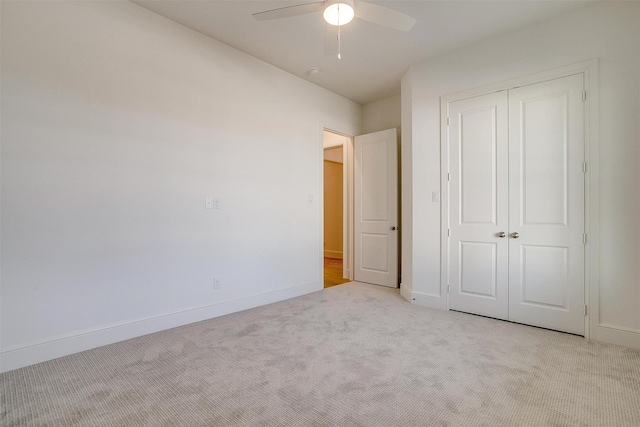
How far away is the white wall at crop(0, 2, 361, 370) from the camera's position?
211 cm

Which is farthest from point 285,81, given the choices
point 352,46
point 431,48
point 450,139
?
point 450,139

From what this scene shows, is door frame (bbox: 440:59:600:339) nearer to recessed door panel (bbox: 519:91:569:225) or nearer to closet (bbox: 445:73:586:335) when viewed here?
closet (bbox: 445:73:586:335)

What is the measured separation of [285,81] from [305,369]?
327 cm

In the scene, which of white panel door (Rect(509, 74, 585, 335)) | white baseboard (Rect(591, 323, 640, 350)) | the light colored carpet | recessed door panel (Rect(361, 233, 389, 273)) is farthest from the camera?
recessed door panel (Rect(361, 233, 389, 273))

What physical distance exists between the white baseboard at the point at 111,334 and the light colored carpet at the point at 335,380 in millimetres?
79

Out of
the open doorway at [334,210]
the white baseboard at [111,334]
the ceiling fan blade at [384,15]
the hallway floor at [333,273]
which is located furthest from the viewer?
the open doorway at [334,210]

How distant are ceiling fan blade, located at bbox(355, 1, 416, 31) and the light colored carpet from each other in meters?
2.34

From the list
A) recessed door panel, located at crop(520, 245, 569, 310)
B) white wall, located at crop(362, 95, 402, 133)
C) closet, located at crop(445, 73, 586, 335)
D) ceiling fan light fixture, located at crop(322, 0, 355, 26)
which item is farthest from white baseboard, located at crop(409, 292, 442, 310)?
ceiling fan light fixture, located at crop(322, 0, 355, 26)

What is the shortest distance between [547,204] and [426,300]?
1.57 metres

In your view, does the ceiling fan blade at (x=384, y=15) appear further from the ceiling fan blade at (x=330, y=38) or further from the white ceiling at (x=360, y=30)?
the white ceiling at (x=360, y=30)

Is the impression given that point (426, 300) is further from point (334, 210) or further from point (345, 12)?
point (334, 210)

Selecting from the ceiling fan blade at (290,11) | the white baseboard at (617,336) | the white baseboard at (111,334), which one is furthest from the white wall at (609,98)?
the white baseboard at (111,334)

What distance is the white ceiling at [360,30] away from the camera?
8.47 ft

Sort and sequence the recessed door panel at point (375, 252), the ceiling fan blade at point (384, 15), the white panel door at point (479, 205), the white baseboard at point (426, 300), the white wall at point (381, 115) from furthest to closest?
the white wall at point (381, 115) → the recessed door panel at point (375, 252) → the white baseboard at point (426, 300) → the white panel door at point (479, 205) → the ceiling fan blade at point (384, 15)
